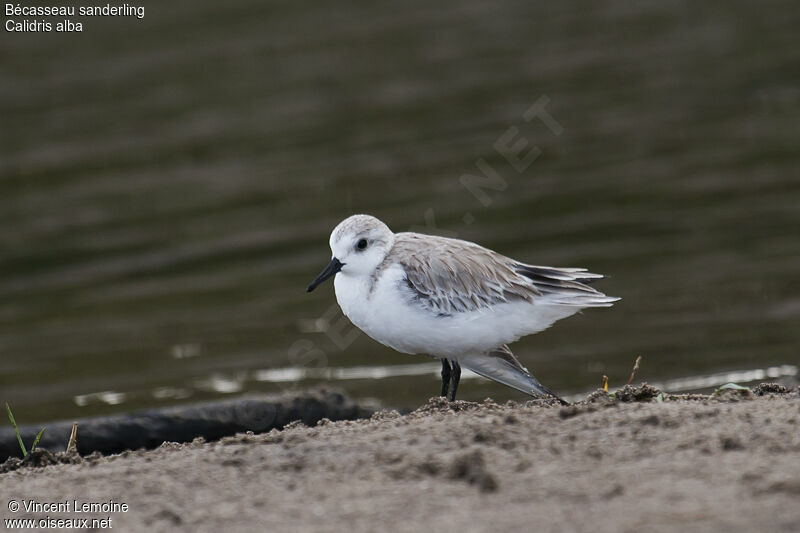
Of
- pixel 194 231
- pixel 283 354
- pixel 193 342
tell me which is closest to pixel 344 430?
pixel 283 354

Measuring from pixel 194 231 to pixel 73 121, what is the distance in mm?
5061

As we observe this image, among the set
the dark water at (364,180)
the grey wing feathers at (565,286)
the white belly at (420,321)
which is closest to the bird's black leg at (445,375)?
the white belly at (420,321)

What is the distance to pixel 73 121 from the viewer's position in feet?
58.5

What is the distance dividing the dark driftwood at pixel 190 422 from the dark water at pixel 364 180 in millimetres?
1275

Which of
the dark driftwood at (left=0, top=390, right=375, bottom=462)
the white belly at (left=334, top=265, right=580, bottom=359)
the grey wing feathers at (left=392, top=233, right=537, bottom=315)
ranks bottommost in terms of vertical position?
the dark driftwood at (left=0, top=390, right=375, bottom=462)

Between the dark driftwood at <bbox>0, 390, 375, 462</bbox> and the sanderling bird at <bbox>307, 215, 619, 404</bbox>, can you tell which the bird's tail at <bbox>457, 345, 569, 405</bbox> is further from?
the dark driftwood at <bbox>0, 390, 375, 462</bbox>

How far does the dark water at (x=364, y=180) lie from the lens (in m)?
10.4

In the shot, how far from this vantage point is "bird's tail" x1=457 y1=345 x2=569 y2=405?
22.9 feet

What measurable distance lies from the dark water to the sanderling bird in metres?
2.40

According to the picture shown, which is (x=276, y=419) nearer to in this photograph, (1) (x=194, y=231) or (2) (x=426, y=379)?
(2) (x=426, y=379)

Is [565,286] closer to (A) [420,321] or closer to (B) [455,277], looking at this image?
(B) [455,277]

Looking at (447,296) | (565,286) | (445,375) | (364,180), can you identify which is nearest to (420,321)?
(447,296)

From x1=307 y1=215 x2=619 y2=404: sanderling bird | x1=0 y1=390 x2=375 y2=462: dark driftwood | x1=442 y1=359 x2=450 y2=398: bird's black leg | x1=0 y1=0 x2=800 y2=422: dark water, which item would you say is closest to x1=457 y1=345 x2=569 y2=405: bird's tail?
x1=307 y1=215 x2=619 y2=404: sanderling bird

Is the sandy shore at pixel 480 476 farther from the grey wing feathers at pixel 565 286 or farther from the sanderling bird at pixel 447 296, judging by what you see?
the grey wing feathers at pixel 565 286
